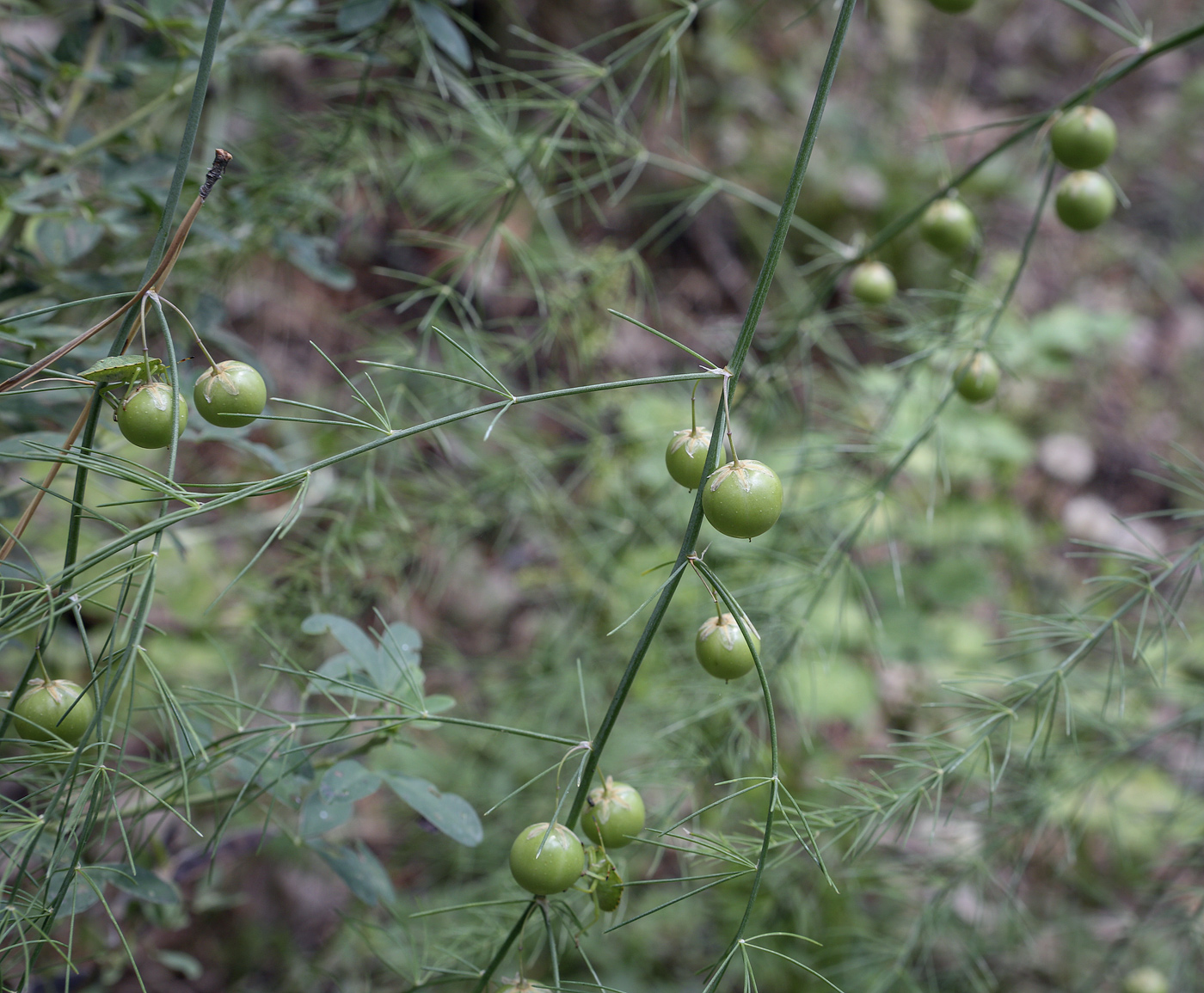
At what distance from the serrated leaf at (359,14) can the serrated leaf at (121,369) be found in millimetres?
695

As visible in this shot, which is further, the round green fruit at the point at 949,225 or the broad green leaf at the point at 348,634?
the round green fruit at the point at 949,225

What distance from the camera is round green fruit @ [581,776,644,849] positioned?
2.47ft

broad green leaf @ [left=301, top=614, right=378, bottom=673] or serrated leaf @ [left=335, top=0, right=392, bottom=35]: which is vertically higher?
serrated leaf @ [left=335, top=0, right=392, bottom=35]

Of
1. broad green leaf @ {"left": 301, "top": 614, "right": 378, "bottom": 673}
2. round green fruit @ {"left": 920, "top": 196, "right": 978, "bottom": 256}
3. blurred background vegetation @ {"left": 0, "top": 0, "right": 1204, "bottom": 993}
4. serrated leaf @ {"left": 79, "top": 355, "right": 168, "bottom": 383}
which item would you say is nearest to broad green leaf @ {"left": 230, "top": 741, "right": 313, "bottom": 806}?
blurred background vegetation @ {"left": 0, "top": 0, "right": 1204, "bottom": 993}

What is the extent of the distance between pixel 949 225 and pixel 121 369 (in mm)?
1064

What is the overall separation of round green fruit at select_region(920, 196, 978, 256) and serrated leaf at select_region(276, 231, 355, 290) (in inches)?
33.9

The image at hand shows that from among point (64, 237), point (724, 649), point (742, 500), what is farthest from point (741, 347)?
point (64, 237)

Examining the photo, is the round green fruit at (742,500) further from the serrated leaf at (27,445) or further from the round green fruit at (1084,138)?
the round green fruit at (1084,138)

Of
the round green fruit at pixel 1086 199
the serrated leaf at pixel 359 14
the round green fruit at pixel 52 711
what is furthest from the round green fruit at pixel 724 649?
the serrated leaf at pixel 359 14

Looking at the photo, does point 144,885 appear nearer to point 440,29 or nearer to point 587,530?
point 440,29

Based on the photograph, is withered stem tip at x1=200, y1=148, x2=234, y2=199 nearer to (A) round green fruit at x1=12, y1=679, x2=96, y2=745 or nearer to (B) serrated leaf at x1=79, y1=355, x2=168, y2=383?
(B) serrated leaf at x1=79, y1=355, x2=168, y2=383

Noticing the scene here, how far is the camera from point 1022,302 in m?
3.74

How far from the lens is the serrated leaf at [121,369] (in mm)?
646

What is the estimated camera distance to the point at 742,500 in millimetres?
645
